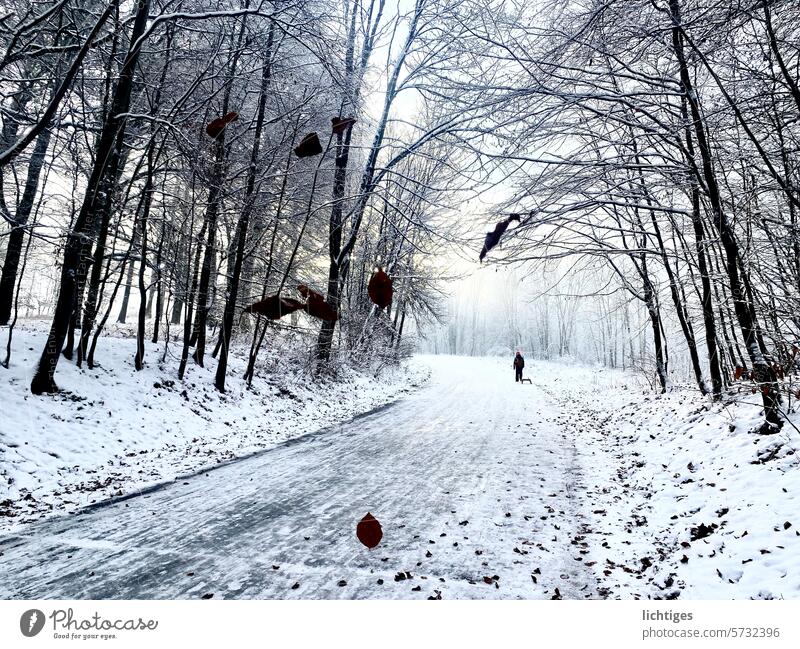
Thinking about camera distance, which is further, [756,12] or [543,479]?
[543,479]

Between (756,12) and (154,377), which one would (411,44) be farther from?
(154,377)

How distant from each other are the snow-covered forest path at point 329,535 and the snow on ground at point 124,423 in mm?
763

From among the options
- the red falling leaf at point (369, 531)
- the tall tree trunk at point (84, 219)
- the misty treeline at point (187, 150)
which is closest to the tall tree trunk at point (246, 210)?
the misty treeline at point (187, 150)

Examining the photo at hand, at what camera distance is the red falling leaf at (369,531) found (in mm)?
3264

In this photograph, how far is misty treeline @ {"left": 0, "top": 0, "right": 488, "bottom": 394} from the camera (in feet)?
20.3

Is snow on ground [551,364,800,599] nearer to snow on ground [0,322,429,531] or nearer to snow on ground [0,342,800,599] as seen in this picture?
snow on ground [0,342,800,599]

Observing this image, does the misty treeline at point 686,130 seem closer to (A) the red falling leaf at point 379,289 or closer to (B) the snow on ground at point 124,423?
(A) the red falling leaf at point 379,289

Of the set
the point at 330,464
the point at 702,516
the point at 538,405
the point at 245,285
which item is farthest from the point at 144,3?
the point at 538,405

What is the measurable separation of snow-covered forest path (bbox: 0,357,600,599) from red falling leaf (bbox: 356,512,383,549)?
0.07m

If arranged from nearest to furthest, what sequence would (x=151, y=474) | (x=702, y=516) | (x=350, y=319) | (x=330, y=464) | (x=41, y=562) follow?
(x=41, y=562) → (x=702, y=516) → (x=151, y=474) → (x=330, y=464) → (x=350, y=319)

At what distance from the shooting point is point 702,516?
3605 millimetres

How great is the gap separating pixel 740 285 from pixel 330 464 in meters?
5.39

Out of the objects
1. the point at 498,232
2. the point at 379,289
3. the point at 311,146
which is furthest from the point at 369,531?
the point at 498,232

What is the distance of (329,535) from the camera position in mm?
3398
